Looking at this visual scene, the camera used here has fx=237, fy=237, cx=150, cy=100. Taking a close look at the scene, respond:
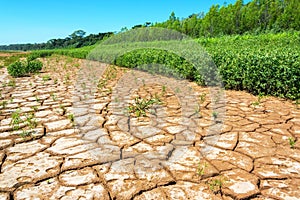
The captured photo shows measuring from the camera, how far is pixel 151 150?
2666 millimetres

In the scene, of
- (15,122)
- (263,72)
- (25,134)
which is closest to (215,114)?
(263,72)

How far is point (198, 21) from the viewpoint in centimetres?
2595

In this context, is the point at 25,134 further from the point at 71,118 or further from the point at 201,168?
the point at 201,168

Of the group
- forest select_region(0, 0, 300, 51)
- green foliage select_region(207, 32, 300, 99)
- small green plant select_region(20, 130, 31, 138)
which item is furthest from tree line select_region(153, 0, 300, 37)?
small green plant select_region(20, 130, 31, 138)

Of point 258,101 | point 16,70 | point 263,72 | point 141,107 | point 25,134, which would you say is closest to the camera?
point 25,134

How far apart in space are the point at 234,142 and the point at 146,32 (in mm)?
20963

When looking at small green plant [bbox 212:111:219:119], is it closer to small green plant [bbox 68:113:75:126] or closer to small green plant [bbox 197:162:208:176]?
small green plant [bbox 197:162:208:176]

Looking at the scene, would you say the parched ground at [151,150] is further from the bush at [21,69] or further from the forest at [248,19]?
the forest at [248,19]

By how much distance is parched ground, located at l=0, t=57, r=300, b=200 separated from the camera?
6.47ft

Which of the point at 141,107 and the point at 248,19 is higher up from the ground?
the point at 248,19

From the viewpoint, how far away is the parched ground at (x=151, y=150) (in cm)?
197

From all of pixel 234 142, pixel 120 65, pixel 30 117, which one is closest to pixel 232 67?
pixel 234 142

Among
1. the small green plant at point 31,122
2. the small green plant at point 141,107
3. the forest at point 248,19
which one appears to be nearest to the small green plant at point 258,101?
the small green plant at point 141,107

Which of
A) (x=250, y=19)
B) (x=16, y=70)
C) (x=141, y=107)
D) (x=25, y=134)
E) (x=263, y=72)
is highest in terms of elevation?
(x=250, y=19)
